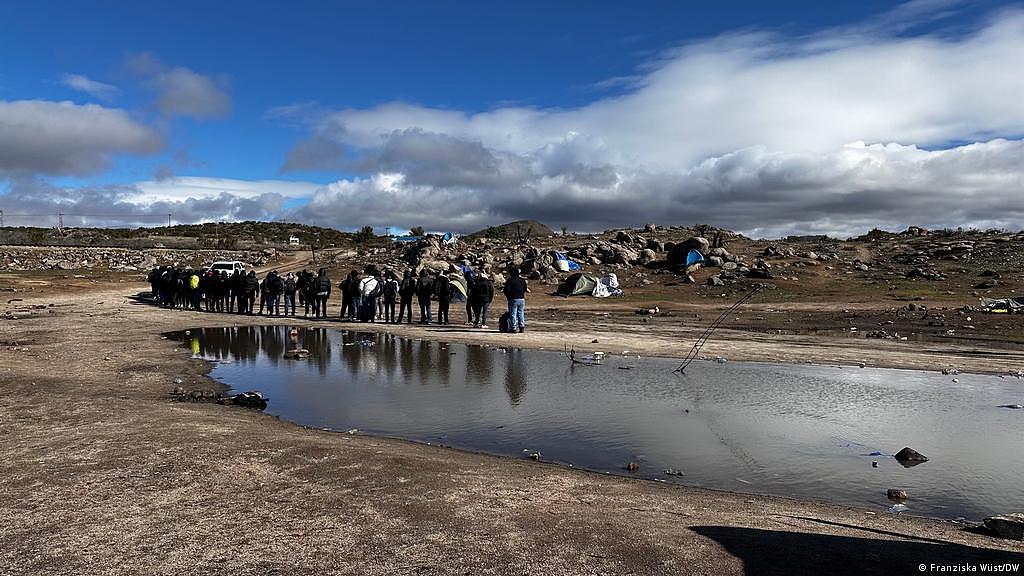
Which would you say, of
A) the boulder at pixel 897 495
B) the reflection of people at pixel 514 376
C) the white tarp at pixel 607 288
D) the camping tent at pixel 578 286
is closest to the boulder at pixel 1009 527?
the boulder at pixel 897 495

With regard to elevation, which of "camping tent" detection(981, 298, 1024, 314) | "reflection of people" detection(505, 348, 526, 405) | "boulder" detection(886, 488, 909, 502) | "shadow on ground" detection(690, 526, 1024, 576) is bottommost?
"boulder" detection(886, 488, 909, 502)

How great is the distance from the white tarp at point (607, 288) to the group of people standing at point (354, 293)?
718cm

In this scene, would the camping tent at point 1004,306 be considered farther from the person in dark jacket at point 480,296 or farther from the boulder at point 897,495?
the boulder at point 897,495

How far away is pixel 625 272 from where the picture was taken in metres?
39.3

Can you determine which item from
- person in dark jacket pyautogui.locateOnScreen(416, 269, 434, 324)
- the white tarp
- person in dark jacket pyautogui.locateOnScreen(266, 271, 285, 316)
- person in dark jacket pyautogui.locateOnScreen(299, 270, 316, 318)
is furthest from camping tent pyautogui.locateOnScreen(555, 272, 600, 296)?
person in dark jacket pyautogui.locateOnScreen(266, 271, 285, 316)

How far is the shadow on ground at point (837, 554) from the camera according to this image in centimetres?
464

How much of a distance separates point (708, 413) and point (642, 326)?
12243 millimetres

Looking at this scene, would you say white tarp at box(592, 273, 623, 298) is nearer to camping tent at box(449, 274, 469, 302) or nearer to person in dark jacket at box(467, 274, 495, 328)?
camping tent at box(449, 274, 469, 302)

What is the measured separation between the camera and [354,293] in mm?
25047

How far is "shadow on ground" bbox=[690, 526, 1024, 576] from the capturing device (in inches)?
183

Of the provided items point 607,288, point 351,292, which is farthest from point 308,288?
point 607,288

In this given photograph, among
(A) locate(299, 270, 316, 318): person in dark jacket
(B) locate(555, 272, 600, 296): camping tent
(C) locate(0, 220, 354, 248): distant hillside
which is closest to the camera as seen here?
(A) locate(299, 270, 316, 318): person in dark jacket

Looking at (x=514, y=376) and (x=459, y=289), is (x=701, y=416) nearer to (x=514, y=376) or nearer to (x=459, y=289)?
(x=514, y=376)

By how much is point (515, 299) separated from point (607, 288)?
581 inches
